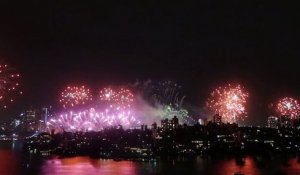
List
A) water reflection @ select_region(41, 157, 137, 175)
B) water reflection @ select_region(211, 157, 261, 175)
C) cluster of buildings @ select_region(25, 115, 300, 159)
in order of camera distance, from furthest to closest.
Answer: cluster of buildings @ select_region(25, 115, 300, 159) → water reflection @ select_region(41, 157, 137, 175) → water reflection @ select_region(211, 157, 261, 175)

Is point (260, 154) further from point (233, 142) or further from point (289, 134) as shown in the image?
point (289, 134)

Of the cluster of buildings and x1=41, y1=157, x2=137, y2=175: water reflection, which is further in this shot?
the cluster of buildings

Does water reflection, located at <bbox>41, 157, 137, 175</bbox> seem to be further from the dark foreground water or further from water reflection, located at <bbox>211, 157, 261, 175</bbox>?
water reflection, located at <bbox>211, 157, 261, 175</bbox>

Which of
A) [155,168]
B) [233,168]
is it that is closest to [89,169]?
[155,168]

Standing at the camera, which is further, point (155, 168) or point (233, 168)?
point (233, 168)

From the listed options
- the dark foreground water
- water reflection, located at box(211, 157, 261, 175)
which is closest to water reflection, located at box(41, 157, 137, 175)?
the dark foreground water

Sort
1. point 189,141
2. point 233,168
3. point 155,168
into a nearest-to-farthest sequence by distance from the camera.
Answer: point 155,168 → point 233,168 → point 189,141

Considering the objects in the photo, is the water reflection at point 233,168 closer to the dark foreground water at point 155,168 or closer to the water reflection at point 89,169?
the dark foreground water at point 155,168

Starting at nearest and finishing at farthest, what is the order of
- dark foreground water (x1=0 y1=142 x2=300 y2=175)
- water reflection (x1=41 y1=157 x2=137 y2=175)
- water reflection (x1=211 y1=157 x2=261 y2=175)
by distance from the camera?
1. dark foreground water (x1=0 y1=142 x2=300 y2=175)
2. water reflection (x1=211 y1=157 x2=261 y2=175)
3. water reflection (x1=41 y1=157 x2=137 y2=175)

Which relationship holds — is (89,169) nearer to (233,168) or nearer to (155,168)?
(155,168)

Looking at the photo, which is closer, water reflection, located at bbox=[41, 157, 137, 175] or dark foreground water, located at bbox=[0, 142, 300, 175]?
dark foreground water, located at bbox=[0, 142, 300, 175]

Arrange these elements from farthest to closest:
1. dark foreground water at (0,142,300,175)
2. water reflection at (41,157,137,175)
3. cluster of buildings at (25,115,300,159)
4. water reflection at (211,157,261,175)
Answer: cluster of buildings at (25,115,300,159), water reflection at (41,157,137,175), water reflection at (211,157,261,175), dark foreground water at (0,142,300,175)

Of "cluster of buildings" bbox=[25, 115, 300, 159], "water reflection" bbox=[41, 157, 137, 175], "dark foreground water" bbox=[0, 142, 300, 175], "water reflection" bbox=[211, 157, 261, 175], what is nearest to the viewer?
"dark foreground water" bbox=[0, 142, 300, 175]
